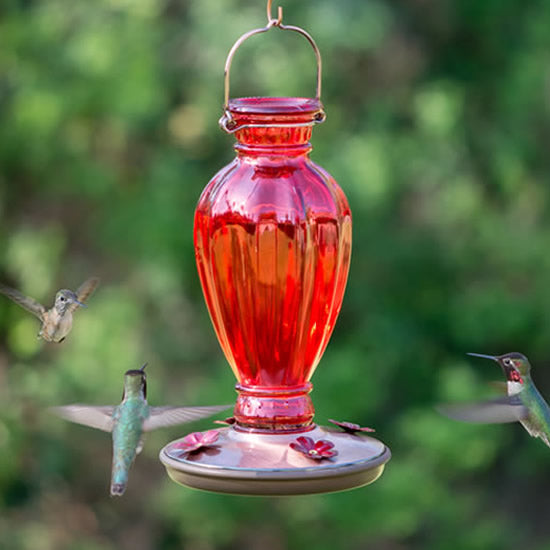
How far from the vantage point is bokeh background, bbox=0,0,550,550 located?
6.23 m

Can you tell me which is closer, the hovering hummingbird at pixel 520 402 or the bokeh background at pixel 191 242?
the hovering hummingbird at pixel 520 402

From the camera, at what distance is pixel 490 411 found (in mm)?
2496

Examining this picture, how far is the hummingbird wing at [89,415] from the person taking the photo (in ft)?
7.81

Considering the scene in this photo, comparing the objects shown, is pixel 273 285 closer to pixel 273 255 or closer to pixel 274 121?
pixel 273 255

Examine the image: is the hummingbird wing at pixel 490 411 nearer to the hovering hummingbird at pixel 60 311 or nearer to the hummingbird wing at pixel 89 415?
the hummingbird wing at pixel 89 415

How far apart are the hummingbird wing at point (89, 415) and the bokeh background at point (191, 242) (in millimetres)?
3352

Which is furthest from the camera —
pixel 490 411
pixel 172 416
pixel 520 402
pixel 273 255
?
pixel 520 402

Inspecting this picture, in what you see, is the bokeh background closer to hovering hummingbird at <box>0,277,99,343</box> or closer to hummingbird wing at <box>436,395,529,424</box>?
hovering hummingbird at <box>0,277,99,343</box>

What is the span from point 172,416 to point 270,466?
0.39 m

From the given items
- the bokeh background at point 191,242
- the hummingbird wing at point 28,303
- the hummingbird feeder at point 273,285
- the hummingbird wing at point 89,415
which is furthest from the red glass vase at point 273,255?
the bokeh background at point 191,242

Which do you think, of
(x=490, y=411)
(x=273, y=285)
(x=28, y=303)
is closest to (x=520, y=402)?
(x=490, y=411)

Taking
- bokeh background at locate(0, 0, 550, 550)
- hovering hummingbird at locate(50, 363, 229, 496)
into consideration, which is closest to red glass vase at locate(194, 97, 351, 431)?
hovering hummingbird at locate(50, 363, 229, 496)

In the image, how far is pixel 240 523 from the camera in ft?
19.9

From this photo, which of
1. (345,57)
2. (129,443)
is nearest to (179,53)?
(345,57)
